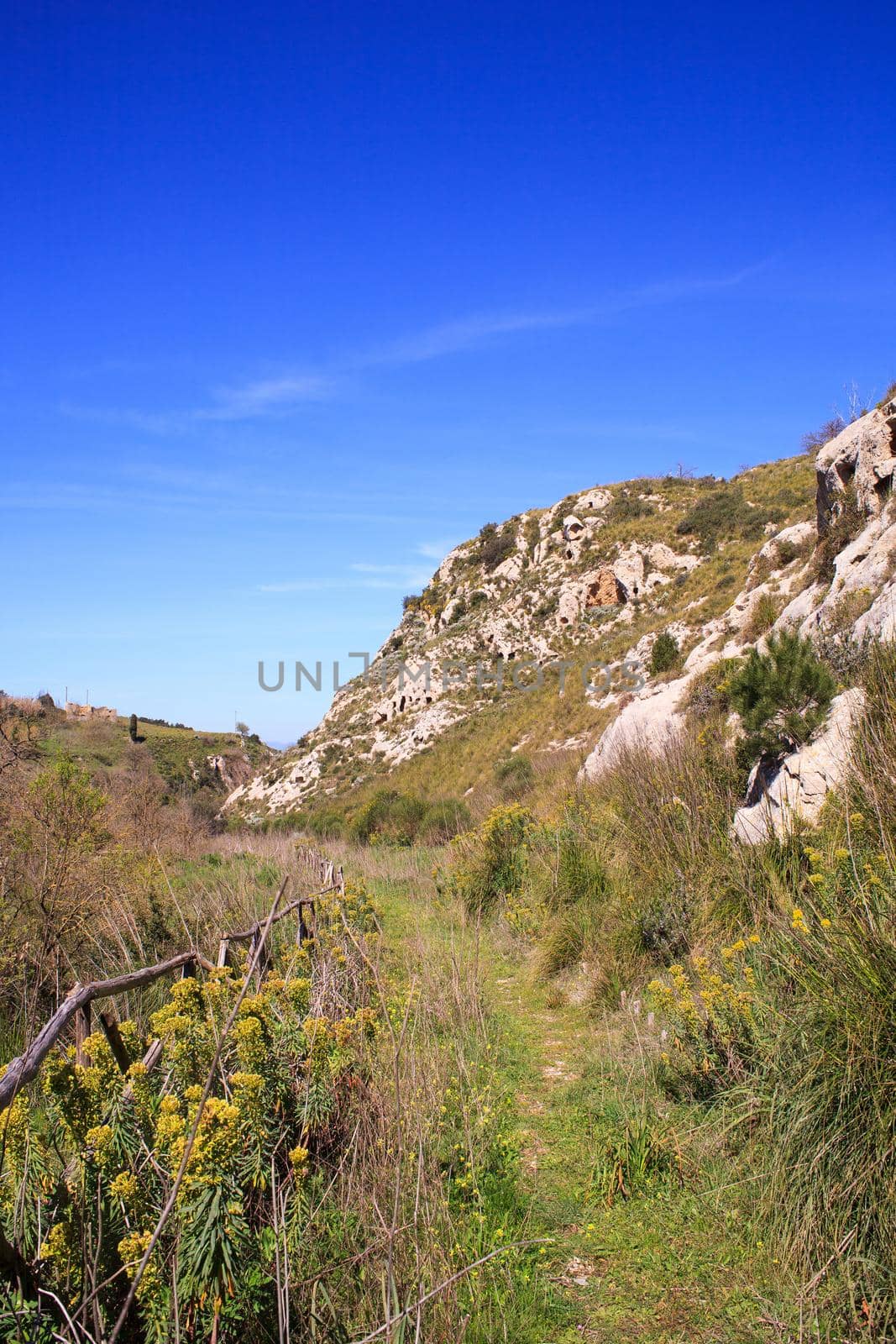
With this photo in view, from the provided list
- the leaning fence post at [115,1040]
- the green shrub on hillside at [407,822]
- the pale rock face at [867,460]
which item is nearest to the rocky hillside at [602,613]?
the pale rock face at [867,460]

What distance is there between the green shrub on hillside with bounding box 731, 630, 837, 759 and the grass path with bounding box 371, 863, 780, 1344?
2.80m

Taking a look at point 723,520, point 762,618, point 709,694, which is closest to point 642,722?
point 709,694

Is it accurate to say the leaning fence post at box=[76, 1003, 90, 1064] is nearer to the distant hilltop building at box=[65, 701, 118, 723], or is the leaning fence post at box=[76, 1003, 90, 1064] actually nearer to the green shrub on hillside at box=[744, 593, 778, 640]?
the green shrub on hillside at box=[744, 593, 778, 640]

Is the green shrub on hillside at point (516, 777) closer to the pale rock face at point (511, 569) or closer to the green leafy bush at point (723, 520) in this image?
the green leafy bush at point (723, 520)

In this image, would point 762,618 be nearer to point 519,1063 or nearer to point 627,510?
point 519,1063

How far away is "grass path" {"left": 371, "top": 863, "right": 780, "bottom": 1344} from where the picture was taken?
2.85 meters

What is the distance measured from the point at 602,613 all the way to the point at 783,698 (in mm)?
31540

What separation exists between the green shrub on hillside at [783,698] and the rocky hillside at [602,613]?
0.69ft

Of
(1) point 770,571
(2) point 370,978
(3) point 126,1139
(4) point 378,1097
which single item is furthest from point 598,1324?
(1) point 770,571

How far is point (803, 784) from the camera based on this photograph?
625cm

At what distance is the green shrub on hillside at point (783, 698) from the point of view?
657 cm

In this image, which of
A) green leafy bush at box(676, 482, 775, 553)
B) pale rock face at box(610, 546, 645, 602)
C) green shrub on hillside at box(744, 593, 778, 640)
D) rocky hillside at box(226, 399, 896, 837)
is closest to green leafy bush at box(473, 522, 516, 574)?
rocky hillside at box(226, 399, 896, 837)

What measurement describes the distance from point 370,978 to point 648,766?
161 inches

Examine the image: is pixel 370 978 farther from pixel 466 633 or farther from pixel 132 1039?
pixel 466 633
